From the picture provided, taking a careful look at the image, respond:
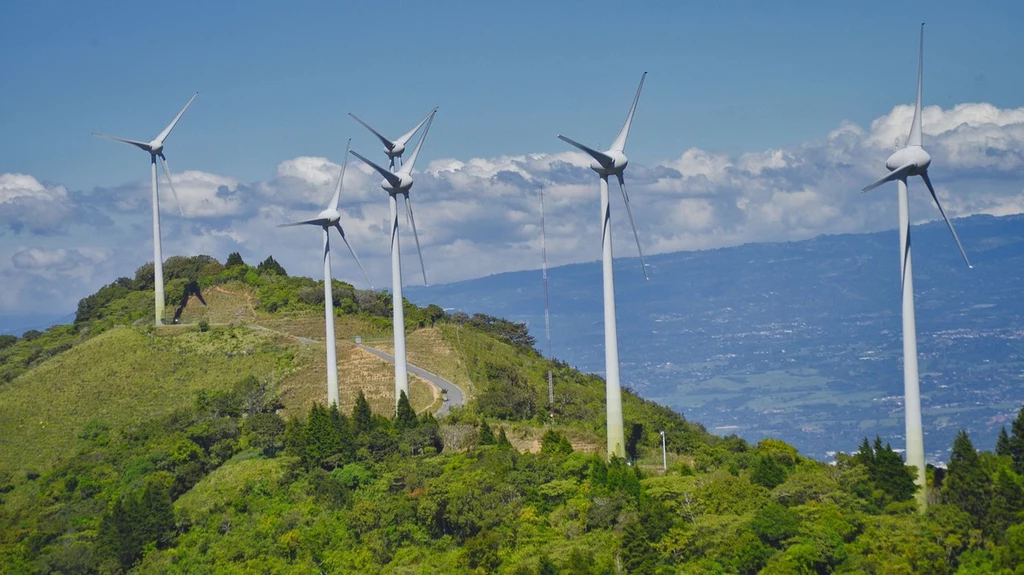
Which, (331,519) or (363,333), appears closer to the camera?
(331,519)

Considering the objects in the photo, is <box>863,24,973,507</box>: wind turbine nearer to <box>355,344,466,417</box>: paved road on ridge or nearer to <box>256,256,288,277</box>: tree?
<box>355,344,466,417</box>: paved road on ridge

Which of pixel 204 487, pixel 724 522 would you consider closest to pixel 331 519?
pixel 204 487

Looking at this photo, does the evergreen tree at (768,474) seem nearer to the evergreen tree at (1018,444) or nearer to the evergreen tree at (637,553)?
the evergreen tree at (637,553)

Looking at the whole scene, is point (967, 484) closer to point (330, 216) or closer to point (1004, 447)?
point (1004, 447)

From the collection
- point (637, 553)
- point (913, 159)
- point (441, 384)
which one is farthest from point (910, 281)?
point (441, 384)

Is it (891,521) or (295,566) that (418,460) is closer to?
(295,566)

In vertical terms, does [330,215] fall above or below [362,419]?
above
